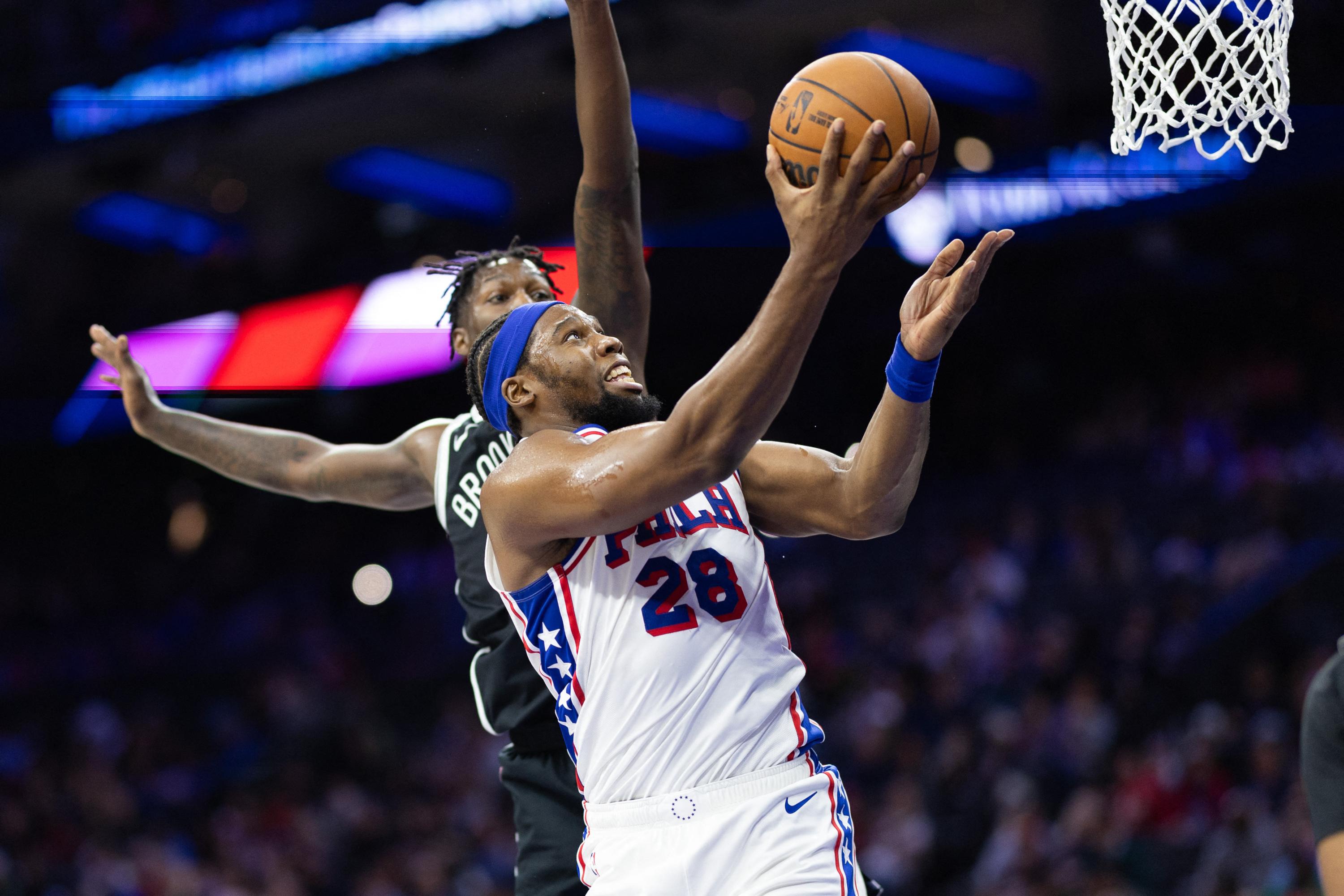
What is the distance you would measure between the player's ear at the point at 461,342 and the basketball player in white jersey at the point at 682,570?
3.90 ft

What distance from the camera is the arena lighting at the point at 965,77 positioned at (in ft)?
40.7

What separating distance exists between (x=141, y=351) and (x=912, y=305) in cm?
1147

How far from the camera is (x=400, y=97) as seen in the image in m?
12.7

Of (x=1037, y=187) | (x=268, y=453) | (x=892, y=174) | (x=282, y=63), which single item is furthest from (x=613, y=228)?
(x=1037, y=187)

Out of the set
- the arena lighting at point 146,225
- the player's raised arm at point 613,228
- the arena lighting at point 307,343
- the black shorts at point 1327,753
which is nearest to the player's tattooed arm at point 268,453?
the player's raised arm at point 613,228

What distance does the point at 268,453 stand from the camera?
189 inches

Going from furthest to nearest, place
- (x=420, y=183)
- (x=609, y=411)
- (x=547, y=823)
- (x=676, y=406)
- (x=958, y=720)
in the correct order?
(x=420, y=183)
(x=958, y=720)
(x=547, y=823)
(x=609, y=411)
(x=676, y=406)

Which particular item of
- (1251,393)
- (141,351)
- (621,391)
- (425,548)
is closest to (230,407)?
(141,351)

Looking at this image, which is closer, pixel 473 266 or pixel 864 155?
pixel 864 155

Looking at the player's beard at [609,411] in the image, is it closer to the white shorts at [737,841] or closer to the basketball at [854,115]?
the basketball at [854,115]

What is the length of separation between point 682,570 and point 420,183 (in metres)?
11.6

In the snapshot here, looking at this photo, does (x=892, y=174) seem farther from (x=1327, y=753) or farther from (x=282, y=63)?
(x=282, y=63)

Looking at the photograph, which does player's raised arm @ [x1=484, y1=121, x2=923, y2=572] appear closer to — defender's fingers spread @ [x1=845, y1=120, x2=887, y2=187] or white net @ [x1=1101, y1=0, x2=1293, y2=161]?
defender's fingers spread @ [x1=845, y1=120, x2=887, y2=187]

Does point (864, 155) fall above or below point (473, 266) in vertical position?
above
